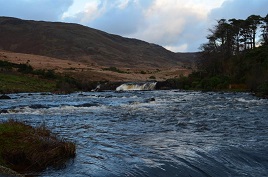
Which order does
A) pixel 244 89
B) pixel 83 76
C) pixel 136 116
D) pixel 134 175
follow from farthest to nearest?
pixel 83 76 < pixel 244 89 < pixel 136 116 < pixel 134 175

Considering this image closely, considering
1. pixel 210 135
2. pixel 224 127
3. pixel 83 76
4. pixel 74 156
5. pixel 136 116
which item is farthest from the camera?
pixel 83 76

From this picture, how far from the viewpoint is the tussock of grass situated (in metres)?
10.9

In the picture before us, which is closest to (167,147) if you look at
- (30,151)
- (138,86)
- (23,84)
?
(30,151)

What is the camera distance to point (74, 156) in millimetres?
12422

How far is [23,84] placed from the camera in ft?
223

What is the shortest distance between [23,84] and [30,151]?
2334 inches

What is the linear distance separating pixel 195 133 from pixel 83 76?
88.6 metres

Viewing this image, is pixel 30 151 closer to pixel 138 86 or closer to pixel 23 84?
pixel 23 84

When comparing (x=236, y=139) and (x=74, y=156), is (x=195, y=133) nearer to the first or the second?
(x=236, y=139)

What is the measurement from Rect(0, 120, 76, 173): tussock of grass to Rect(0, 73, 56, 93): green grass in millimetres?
48472

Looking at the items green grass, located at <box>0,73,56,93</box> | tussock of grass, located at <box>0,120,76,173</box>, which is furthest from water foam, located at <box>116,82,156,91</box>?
tussock of grass, located at <box>0,120,76,173</box>

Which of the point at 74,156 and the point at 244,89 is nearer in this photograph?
the point at 74,156

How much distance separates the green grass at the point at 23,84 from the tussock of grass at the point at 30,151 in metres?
48.5

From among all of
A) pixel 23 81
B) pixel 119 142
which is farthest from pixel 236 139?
pixel 23 81
